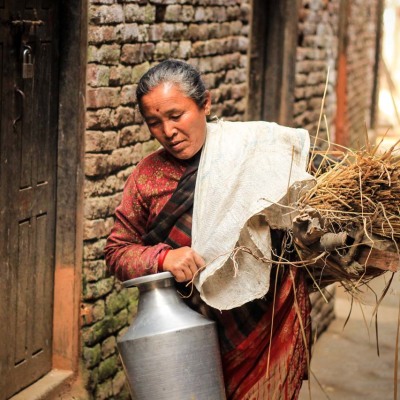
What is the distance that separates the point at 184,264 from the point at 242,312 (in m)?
0.38

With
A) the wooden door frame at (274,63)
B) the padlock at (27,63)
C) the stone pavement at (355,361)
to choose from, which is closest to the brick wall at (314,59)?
the wooden door frame at (274,63)

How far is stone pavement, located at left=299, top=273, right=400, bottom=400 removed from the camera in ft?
21.2

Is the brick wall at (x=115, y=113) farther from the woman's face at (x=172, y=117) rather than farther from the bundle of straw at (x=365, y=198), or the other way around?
Answer: the bundle of straw at (x=365, y=198)

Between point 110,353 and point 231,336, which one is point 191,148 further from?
point 110,353

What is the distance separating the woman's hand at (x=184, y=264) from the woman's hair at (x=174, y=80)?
52 cm

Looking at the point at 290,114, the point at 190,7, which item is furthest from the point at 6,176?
the point at 290,114

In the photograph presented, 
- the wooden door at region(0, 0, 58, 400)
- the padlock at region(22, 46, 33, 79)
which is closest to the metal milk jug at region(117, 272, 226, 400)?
the wooden door at region(0, 0, 58, 400)

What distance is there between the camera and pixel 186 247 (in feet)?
11.5

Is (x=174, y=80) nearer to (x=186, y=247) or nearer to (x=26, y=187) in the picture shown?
(x=186, y=247)

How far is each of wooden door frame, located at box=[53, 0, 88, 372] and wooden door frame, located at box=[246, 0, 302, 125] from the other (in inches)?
111

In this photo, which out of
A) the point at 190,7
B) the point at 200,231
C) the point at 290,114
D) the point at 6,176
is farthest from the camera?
the point at 290,114

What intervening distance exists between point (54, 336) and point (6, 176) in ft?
3.20

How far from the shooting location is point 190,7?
19.1ft

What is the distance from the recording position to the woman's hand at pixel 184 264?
346 centimetres
